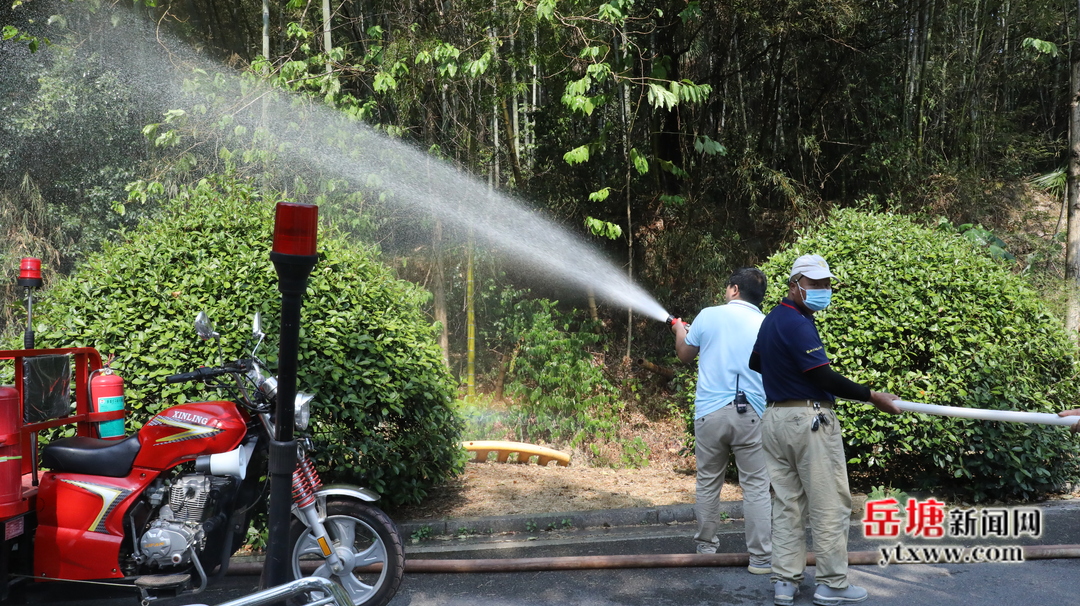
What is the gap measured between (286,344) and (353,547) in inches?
90.3

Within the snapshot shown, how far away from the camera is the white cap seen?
4.32 meters

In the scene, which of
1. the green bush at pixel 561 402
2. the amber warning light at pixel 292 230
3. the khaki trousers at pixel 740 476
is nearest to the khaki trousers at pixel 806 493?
the khaki trousers at pixel 740 476

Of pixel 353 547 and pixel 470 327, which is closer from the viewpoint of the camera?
pixel 353 547

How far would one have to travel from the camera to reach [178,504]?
405 centimetres

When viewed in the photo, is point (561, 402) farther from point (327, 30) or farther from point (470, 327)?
point (327, 30)

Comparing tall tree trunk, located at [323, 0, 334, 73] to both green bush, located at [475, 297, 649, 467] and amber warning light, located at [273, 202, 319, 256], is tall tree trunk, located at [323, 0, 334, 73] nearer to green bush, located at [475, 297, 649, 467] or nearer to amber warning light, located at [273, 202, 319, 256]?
green bush, located at [475, 297, 649, 467]

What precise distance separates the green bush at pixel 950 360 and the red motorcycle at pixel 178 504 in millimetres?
3911

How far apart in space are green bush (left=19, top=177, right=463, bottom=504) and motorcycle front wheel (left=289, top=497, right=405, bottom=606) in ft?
4.51

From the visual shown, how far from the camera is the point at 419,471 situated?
6.07m

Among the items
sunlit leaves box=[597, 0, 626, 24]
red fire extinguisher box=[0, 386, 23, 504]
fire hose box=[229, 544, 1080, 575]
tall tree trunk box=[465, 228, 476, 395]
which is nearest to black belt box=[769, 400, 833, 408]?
fire hose box=[229, 544, 1080, 575]

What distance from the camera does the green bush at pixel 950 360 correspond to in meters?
6.13

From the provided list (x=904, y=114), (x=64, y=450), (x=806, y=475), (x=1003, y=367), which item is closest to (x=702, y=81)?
(x=904, y=114)

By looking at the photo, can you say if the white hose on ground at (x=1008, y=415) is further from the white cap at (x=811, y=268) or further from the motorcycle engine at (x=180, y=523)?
the motorcycle engine at (x=180, y=523)

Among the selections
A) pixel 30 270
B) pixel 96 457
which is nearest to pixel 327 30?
pixel 30 270
